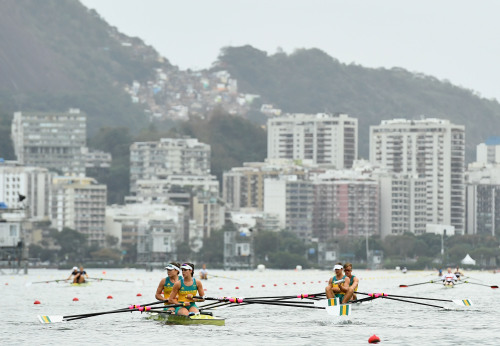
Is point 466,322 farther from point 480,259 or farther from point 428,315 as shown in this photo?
point 480,259

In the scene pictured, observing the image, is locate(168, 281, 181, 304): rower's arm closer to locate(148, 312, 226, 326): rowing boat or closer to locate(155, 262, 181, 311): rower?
locate(155, 262, 181, 311): rower

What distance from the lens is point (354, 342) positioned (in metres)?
46.4

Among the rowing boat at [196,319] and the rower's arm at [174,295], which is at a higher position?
the rower's arm at [174,295]

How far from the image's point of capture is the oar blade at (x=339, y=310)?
5025cm

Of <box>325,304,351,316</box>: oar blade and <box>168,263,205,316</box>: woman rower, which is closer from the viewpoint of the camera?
<box>168,263,205,316</box>: woman rower

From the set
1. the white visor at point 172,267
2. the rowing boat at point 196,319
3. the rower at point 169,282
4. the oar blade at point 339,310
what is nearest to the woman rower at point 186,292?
the rowing boat at point 196,319

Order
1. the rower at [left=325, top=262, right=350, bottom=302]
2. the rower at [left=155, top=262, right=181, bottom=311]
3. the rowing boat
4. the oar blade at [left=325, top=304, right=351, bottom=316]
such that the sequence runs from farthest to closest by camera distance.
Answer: the rower at [left=325, top=262, right=350, bottom=302] → the oar blade at [left=325, top=304, right=351, bottom=316] → the rower at [left=155, top=262, right=181, bottom=311] → the rowing boat

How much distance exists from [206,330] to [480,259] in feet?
501

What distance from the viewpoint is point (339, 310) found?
165 ft

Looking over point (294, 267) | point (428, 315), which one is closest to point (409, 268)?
point (294, 267)

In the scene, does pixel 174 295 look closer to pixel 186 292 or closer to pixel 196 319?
pixel 186 292

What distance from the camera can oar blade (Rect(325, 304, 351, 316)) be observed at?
50250 mm

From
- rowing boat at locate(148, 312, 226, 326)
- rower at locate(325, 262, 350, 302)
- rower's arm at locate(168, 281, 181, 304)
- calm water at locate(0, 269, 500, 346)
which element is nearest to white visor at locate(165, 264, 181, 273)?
rower's arm at locate(168, 281, 181, 304)

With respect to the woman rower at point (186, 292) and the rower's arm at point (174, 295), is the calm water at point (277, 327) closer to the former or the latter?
the woman rower at point (186, 292)
